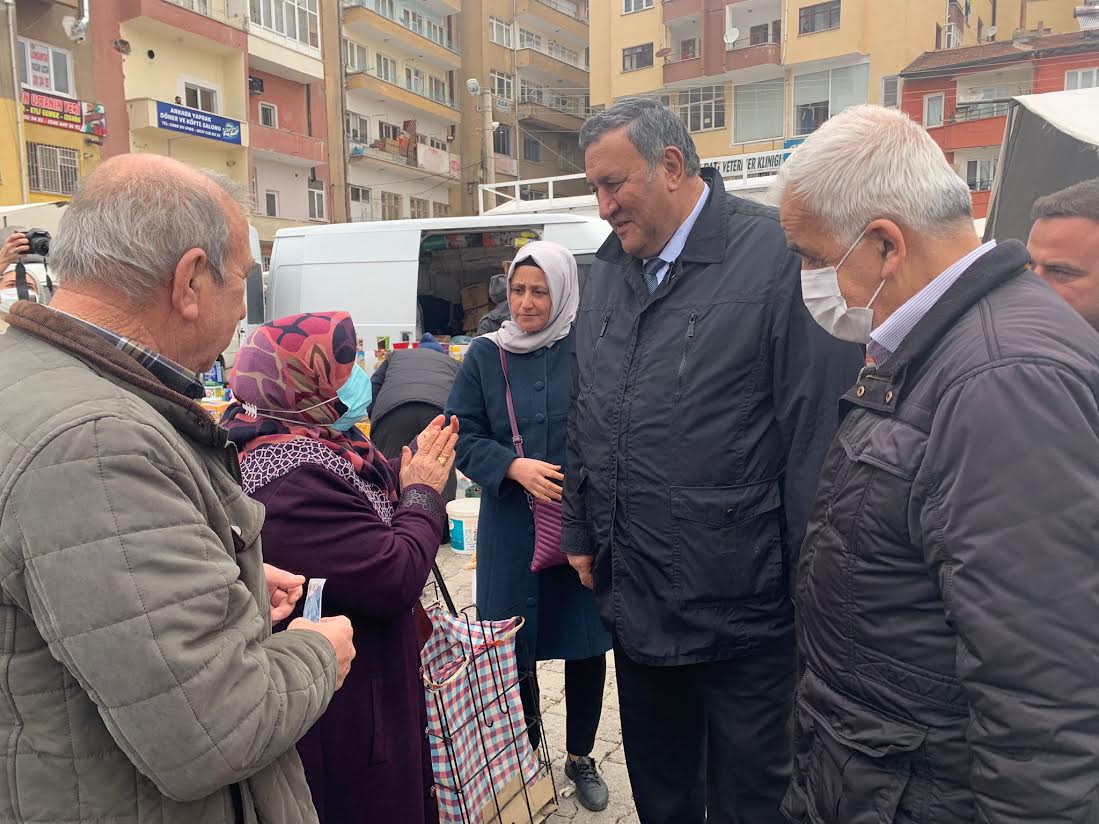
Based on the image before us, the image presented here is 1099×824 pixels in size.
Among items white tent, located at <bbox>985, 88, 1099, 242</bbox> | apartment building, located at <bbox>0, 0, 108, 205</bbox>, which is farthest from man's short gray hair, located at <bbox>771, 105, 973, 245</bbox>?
apartment building, located at <bbox>0, 0, 108, 205</bbox>

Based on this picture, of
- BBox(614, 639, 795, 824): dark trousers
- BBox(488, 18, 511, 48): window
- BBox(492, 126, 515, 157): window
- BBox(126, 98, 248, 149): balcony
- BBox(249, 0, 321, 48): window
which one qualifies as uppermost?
BBox(488, 18, 511, 48): window

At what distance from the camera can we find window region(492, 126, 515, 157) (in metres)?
36.0

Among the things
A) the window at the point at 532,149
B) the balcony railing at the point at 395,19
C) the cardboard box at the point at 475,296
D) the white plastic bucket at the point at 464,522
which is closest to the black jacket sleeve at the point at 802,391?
the white plastic bucket at the point at 464,522

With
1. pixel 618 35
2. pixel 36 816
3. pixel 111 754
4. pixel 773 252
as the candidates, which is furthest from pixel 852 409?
pixel 618 35

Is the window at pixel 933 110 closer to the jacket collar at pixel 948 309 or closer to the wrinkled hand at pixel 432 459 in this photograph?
the wrinkled hand at pixel 432 459

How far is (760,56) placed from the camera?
2808 cm

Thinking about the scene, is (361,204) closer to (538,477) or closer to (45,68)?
(45,68)

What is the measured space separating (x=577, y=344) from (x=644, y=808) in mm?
1468

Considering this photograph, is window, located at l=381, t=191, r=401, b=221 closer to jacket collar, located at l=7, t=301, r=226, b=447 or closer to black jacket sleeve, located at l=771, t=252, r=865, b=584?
black jacket sleeve, located at l=771, t=252, r=865, b=584

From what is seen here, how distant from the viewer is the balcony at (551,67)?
36.2 m

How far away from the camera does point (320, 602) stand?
1.74m

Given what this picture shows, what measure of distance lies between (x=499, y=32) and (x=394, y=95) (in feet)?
27.7

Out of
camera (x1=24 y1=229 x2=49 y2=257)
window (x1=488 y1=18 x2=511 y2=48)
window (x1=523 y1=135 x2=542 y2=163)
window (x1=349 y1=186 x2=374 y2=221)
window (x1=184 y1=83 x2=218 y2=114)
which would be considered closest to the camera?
camera (x1=24 y1=229 x2=49 y2=257)

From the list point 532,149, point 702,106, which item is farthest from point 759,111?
point 532,149
